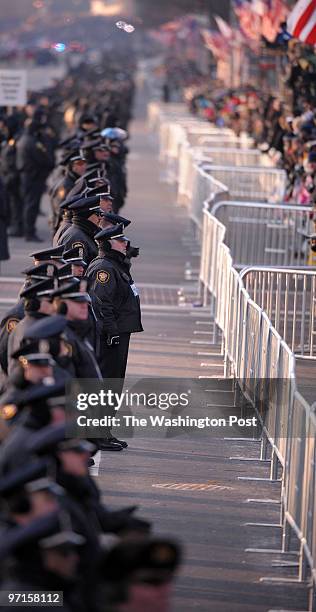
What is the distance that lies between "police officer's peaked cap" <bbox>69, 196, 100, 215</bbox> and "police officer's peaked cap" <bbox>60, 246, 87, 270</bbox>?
2.21 ft

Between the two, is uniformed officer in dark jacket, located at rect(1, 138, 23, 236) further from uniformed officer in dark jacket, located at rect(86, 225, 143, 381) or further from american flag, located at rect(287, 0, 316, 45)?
uniformed officer in dark jacket, located at rect(86, 225, 143, 381)

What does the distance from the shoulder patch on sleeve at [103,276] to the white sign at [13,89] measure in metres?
19.2

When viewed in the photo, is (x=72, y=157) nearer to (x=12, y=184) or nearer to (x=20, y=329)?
(x=12, y=184)

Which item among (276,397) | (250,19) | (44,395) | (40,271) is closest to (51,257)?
(40,271)

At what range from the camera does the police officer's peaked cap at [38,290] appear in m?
11.4

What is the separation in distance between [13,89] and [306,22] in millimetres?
7429

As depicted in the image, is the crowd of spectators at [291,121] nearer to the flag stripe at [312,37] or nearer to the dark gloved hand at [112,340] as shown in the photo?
the flag stripe at [312,37]

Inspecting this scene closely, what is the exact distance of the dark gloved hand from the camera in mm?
13844

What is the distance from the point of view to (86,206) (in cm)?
1577

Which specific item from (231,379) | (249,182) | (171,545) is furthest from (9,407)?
(249,182)

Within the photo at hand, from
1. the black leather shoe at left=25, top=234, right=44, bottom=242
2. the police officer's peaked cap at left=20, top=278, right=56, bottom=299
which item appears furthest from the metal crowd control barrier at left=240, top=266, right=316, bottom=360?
the black leather shoe at left=25, top=234, right=44, bottom=242

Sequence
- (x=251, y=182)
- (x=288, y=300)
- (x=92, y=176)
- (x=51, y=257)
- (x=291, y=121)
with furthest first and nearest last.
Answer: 1. (x=251, y=182)
2. (x=291, y=121)
3. (x=92, y=176)
4. (x=288, y=300)
5. (x=51, y=257)

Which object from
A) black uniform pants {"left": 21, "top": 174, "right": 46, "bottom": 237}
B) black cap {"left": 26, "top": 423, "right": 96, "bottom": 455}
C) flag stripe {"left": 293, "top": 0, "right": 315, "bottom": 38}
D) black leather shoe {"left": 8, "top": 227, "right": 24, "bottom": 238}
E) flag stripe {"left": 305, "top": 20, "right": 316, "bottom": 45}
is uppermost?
flag stripe {"left": 293, "top": 0, "right": 315, "bottom": 38}

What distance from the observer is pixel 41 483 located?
702 cm
